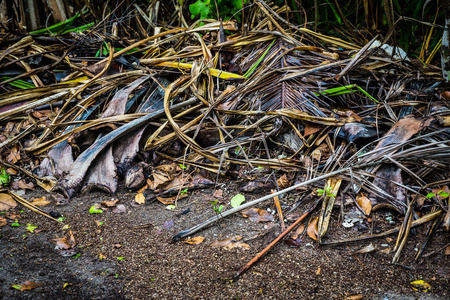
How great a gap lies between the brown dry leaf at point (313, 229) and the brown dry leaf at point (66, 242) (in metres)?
1.26

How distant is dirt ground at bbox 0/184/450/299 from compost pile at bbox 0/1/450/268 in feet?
0.30

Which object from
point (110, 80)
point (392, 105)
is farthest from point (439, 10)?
point (110, 80)

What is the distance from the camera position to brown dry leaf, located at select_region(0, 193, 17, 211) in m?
1.93

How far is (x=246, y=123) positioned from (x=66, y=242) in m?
1.37

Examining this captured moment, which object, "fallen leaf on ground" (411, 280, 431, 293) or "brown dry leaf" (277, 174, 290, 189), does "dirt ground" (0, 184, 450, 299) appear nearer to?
"fallen leaf on ground" (411, 280, 431, 293)

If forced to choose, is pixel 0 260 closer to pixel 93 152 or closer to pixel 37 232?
pixel 37 232

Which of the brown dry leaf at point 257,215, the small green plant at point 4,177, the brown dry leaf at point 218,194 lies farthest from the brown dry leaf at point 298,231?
the small green plant at point 4,177

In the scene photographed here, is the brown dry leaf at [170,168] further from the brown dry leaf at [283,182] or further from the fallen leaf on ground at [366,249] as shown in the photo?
the fallen leaf on ground at [366,249]

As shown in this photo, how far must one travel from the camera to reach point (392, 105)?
2.12 metres

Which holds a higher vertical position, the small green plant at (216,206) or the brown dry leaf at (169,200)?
the small green plant at (216,206)

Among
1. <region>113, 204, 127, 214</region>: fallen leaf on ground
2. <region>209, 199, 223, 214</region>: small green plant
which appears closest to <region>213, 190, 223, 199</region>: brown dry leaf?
<region>209, 199, 223, 214</region>: small green plant

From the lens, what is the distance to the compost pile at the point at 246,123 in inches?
70.7

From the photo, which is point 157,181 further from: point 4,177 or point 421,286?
point 421,286

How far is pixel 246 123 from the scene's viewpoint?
2273mm
